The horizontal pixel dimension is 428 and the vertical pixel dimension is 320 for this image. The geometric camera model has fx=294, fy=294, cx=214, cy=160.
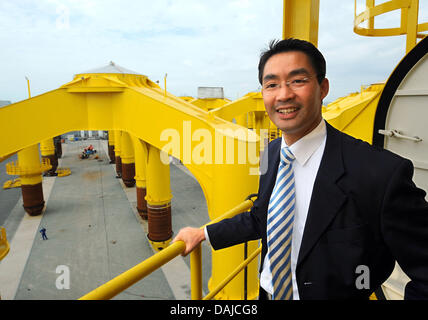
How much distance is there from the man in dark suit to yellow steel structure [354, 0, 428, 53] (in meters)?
3.79

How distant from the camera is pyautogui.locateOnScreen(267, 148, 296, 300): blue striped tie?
A: 5.53ft

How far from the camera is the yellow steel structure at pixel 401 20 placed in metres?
4.38

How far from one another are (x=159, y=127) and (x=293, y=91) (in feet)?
20.2

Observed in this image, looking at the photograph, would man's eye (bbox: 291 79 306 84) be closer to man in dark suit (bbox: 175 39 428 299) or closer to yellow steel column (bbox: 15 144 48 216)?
man in dark suit (bbox: 175 39 428 299)

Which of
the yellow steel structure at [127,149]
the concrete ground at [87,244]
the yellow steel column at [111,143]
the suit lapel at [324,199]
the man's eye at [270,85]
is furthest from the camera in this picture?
the yellow steel column at [111,143]

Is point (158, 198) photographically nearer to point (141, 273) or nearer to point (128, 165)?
point (128, 165)

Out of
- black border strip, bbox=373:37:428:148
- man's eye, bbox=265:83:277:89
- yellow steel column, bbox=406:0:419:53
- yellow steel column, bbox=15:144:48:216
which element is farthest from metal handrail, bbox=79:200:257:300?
yellow steel column, bbox=15:144:48:216

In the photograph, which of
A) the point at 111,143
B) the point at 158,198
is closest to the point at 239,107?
the point at 158,198

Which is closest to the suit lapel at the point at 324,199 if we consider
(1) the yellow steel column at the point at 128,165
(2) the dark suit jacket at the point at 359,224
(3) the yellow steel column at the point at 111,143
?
(2) the dark suit jacket at the point at 359,224

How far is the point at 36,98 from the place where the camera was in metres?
8.24

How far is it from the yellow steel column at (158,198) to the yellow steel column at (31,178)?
753cm

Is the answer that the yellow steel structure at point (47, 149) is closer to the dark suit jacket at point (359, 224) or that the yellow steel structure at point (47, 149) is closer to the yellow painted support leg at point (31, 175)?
the yellow painted support leg at point (31, 175)

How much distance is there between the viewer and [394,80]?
141 inches
